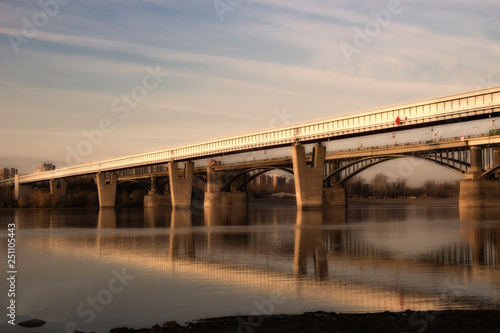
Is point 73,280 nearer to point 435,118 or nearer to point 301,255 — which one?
point 301,255

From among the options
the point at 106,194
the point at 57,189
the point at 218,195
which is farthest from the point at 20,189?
the point at 218,195

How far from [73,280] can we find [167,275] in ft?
9.54

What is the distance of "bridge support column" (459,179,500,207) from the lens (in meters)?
81.7

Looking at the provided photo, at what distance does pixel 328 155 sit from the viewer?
339ft

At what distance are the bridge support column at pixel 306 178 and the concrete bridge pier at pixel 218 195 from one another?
42096 millimetres

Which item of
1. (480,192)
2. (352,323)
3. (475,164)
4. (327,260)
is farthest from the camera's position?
(475,164)

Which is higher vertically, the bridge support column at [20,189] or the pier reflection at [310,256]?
the bridge support column at [20,189]

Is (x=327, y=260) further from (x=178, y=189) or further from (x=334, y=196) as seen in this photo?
(x=334, y=196)

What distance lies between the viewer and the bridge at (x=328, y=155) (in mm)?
53156

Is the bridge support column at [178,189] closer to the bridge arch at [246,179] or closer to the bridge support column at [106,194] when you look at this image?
the bridge arch at [246,179]

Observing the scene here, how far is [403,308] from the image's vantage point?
12188 mm

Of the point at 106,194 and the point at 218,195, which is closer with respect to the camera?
the point at 218,195

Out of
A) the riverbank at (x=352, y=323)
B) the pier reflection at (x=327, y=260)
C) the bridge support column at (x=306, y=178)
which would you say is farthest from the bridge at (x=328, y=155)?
the riverbank at (x=352, y=323)

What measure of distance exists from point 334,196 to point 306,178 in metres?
35.3
